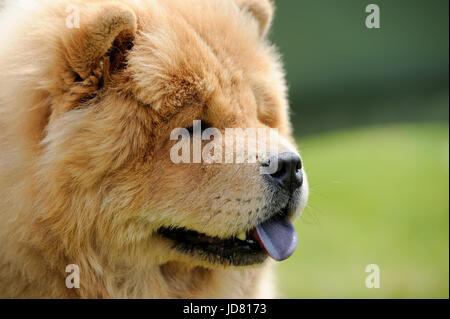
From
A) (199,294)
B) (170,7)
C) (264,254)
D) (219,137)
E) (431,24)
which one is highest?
(431,24)

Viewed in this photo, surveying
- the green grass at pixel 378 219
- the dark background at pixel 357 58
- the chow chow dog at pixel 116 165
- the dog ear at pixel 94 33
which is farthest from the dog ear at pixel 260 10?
the dark background at pixel 357 58

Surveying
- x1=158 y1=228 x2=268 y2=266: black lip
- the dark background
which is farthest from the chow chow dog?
the dark background

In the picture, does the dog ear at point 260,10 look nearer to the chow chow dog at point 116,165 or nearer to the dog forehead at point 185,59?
the dog forehead at point 185,59

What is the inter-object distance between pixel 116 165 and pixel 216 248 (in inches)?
27.0

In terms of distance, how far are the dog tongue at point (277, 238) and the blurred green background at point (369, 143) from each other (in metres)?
0.45

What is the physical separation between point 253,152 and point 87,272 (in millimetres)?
1013

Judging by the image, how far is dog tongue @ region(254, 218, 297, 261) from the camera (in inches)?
104

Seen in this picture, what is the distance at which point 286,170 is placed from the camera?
8.66 ft

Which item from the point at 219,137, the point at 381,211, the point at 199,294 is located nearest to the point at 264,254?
the point at 199,294

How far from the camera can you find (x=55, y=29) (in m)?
2.52

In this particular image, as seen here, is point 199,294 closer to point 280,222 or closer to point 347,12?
→ point 280,222

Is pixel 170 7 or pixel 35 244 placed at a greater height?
pixel 170 7

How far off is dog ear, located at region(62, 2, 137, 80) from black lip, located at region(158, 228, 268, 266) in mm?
922

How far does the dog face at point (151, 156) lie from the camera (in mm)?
2490
